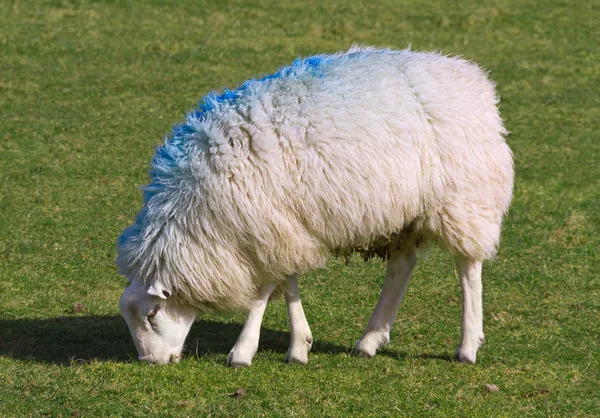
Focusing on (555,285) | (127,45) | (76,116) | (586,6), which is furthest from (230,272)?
(586,6)

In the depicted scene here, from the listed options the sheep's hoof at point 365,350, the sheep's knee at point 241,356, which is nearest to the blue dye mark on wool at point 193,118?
the sheep's knee at point 241,356

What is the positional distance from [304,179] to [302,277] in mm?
2693

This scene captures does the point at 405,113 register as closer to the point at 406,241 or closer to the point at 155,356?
the point at 406,241

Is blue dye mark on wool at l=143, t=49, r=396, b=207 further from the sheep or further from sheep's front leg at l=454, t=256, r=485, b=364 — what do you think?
sheep's front leg at l=454, t=256, r=485, b=364

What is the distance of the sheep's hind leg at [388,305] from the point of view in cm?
650

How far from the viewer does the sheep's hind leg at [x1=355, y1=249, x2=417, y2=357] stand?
256 inches

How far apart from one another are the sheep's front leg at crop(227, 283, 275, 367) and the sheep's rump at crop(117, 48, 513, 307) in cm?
17

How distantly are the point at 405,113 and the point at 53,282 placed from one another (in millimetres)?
3396

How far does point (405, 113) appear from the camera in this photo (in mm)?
5887

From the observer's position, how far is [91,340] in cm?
678

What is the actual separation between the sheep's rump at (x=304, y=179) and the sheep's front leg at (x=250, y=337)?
0.54 feet

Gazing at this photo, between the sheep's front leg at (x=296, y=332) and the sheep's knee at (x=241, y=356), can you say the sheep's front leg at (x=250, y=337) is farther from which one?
the sheep's front leg at (x=296, y=332)

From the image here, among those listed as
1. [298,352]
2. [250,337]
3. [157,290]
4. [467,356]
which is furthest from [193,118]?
[467,356]

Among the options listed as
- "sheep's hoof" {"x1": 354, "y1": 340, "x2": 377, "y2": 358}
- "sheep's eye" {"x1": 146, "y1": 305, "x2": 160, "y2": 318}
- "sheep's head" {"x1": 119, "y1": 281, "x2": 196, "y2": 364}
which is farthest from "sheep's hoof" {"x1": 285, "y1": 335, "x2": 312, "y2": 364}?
"sheep's eye" {"x1": 146, "y1": 305, "x2": 160, "y2": 318}
